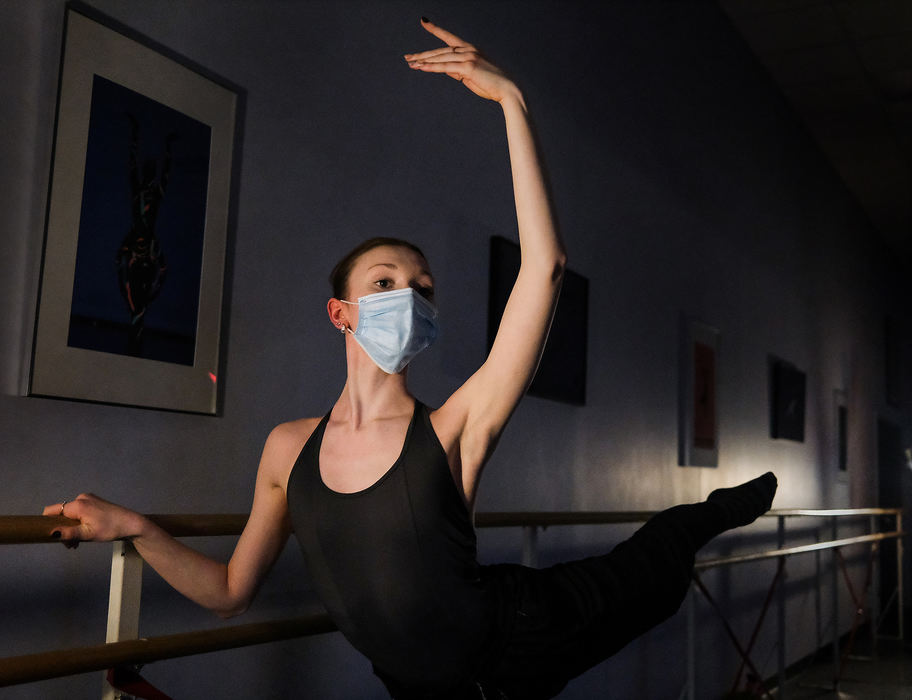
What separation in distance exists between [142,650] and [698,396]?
11.7ft

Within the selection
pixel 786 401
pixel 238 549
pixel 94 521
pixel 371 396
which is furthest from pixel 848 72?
pixel 94 521

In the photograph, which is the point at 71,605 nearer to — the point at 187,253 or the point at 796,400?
the point at 187,253

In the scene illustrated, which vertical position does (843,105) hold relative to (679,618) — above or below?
above

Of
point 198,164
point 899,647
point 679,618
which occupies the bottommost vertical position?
point 899,647

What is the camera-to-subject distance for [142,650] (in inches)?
50.3

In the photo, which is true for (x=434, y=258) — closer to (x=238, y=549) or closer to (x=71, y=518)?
(x=238, y=549)

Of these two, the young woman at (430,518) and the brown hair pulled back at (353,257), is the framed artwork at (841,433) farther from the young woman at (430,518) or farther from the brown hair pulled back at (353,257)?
the brown hair pulled back at (353,257)

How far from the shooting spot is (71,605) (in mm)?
1586

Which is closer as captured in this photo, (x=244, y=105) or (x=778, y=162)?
(x=244, y=105)

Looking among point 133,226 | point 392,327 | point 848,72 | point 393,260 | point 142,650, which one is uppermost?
point 848,72

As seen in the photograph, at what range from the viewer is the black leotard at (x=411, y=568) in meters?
1.21

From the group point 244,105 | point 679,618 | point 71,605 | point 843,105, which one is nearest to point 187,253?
point 244,105

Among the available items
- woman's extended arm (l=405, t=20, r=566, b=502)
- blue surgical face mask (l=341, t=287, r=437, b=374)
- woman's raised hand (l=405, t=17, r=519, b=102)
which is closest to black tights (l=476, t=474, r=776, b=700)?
woman's extended arm (l=405, t=20, r=566, b=502)

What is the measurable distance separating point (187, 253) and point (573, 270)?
1794mm
